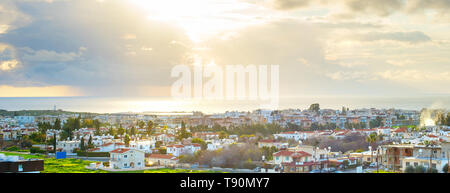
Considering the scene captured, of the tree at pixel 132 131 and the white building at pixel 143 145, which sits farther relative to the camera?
the tree at pixel 132 131

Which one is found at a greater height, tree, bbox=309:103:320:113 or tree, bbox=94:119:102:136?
A: tree, bbox=309:103:320:113

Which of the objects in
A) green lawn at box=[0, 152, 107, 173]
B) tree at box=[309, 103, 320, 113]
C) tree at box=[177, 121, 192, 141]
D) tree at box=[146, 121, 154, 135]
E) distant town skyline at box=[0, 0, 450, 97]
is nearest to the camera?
distant town skyline at box=[0, 0, 450, 97]

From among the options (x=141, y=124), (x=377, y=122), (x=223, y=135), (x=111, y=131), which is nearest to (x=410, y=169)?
(x=223, y=135)

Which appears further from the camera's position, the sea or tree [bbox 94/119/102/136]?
tree [bbox 94/119/102/136]

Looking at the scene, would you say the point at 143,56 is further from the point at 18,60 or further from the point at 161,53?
the point at 18,60

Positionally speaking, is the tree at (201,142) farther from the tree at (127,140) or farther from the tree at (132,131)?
the tree at (132,131)

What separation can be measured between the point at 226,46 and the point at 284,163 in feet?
7.01

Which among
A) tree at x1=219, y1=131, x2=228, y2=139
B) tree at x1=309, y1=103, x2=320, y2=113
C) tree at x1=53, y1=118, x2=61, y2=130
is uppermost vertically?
tree at x1=309, y1=103, x2=320, y2=113

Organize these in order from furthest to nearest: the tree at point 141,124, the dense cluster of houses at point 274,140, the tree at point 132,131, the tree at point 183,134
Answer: the tree at point 141,124, the tree at point 132,131, the tree at point 183,134, the dense cluster of houses at point 274,140

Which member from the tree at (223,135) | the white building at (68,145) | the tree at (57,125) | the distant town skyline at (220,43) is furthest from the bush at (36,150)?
the tree at (223,135)

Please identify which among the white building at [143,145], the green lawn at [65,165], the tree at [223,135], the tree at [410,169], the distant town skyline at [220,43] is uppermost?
the distant town skyline at [220,43]

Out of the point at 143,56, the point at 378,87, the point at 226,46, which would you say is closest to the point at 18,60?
the point at 143,56

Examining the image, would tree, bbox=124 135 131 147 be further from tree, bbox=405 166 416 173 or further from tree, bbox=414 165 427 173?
tree, bbox=414 165 427 173

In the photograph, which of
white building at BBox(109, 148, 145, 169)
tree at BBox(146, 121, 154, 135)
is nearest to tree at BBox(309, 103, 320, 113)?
tree at BBox(146, 121, 154, 135)
